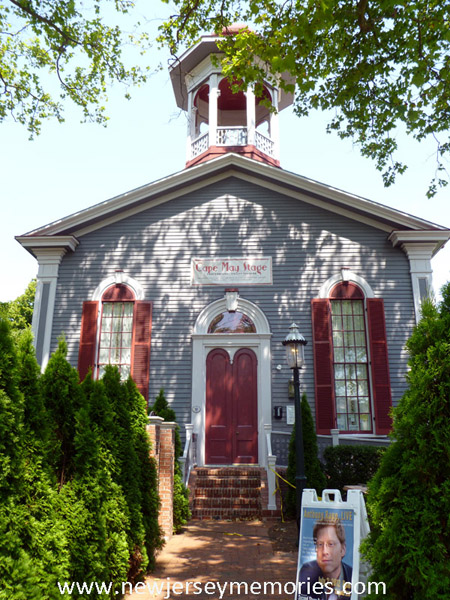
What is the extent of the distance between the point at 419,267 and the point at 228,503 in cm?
664

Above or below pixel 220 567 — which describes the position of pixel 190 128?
above

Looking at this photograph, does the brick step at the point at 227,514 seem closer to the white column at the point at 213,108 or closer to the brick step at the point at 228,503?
the brick step at the point at 228,503

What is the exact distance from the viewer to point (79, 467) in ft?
14.4

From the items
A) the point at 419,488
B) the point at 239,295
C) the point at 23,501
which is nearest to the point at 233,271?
the point at 239,295

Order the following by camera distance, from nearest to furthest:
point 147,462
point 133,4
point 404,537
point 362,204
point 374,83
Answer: point 404,537 < point 147,462 < point 374,83 < point 133,4 < point 362,204

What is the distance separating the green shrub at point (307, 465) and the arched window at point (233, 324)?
7.90 feet

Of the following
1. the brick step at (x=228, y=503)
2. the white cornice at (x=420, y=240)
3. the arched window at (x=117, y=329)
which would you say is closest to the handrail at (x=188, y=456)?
the brick step at (x=228, y=503)

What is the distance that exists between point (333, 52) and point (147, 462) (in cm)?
737

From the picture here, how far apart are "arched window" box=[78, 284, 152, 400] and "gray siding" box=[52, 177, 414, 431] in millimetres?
207

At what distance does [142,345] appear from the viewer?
11211 mm

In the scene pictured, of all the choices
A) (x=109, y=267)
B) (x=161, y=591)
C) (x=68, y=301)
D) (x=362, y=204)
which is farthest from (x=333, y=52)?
(x=161, y=591)

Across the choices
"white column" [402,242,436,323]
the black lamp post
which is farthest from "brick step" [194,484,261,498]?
"white column" [402,242,436,323]

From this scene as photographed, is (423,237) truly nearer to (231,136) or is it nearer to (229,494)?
(231,136)

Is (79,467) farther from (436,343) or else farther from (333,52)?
(333,52)
